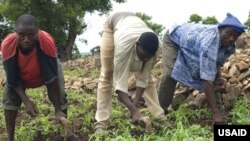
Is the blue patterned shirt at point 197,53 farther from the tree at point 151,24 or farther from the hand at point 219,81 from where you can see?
the tree at point 151,24

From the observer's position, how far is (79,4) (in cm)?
2119

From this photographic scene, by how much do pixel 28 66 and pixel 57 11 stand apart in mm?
15811

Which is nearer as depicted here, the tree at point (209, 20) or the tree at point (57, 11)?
the tree at point (57, 11)

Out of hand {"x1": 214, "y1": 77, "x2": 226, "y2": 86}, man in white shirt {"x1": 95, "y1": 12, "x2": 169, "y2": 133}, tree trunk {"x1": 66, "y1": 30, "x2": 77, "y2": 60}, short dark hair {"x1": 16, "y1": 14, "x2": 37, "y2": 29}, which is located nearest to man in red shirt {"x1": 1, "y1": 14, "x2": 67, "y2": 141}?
short dark hair {"x1": 16, "y1": 14, "x2": 37, "y2": 29}

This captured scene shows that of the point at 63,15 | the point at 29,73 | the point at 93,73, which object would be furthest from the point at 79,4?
the point at 29,73

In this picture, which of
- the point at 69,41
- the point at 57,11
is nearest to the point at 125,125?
the point at 57,11

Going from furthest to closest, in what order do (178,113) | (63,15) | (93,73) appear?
(63,15) < (93,73) < (178,113)

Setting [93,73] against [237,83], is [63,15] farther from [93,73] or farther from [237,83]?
[237,83]

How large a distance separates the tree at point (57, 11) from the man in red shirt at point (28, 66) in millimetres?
14991

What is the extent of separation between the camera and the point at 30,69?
195 inches

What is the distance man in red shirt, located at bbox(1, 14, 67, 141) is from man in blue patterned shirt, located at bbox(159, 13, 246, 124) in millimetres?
1375

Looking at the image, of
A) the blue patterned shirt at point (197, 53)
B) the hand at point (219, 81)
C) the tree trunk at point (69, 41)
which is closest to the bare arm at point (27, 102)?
the blue patterned shirt at point (197, 53)

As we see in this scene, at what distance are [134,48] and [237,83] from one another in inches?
85.7

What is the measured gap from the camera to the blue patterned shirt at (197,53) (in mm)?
5246
